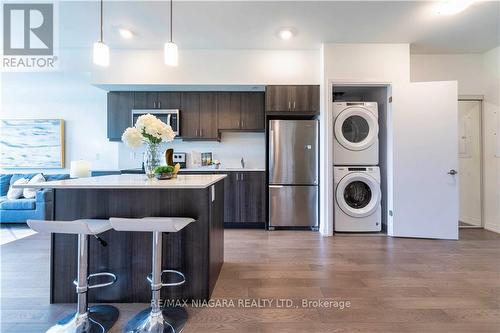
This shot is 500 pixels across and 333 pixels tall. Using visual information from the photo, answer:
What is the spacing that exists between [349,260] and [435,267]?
80cm

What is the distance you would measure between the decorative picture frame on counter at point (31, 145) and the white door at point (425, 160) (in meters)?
5.72

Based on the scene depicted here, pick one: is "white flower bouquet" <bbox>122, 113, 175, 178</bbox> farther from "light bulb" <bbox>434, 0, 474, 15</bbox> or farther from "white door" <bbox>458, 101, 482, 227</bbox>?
"white door" <bbox>458, 101, 482, 227</bbox>

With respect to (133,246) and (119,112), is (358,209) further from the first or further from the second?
(119,112)

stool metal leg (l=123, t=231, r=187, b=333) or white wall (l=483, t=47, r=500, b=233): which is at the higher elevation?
white wall (l=483, t=47, r=500, b=233)

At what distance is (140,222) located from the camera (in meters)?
1.33

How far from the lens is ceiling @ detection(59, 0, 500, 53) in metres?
2.64

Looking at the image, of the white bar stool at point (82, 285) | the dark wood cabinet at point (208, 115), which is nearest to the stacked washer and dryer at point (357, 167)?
the dark wood cabinet at point (208, 115)

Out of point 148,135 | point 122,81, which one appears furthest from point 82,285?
point 122,81

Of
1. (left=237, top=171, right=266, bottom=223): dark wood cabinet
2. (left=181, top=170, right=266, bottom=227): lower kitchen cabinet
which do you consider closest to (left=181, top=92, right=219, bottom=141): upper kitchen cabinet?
(left=181, top=170, right=266, bottom=227): lower kitchen cabinet

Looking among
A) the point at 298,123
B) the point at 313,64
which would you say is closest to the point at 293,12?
the point at 313,64

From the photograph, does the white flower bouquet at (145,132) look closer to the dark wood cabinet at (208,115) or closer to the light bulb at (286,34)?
the dark wood cabinet at (208,115)

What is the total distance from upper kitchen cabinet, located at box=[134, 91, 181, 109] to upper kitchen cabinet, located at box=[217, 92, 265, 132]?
714 millimetres

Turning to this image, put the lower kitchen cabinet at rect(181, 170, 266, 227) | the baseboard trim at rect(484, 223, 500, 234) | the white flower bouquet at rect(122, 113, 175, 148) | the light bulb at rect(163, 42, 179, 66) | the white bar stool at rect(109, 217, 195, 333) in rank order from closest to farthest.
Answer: the white bar stool at rect(109, 217, 195, 333), the white flower bouquet at rect(122, 113, 175, 148), the light bulb at rect(163, 42, 179, 66), the baseboard trim at rect(484, 223, 500, 234), the lower kitchen cabinet at rect(181, 170, 266, 227)

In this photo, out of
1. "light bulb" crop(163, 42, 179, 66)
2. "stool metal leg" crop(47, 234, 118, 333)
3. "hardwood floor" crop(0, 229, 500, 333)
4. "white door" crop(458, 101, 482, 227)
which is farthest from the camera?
"white door" crop(458, 101, 482, 227)
